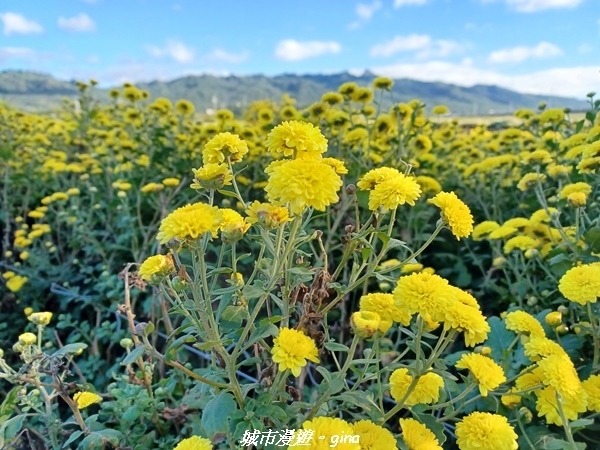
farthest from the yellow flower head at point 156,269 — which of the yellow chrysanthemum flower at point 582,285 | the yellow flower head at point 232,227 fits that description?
the yellow chrysanthemum flower at point 582,285

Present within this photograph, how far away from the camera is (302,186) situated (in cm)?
72

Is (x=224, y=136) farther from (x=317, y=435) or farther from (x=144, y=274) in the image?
(x=317, y=435)

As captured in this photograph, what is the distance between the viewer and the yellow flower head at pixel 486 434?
85cm

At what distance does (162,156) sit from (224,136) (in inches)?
79.7

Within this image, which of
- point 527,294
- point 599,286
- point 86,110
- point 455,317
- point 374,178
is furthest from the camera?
point 86,110

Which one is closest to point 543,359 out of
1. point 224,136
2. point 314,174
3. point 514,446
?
point 514,446

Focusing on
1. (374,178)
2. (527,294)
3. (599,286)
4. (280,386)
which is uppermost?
(374,178)

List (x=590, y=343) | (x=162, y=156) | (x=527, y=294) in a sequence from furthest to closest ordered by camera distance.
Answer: (x=162, y=156), (x=527, y=294), (x=590, y=343)

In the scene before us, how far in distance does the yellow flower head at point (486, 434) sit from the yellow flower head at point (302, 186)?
1.79ft

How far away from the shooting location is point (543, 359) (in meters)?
0.98

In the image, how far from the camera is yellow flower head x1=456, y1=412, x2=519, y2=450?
85 centimetres

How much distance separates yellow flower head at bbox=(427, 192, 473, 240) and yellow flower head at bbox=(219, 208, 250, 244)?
0.39 m

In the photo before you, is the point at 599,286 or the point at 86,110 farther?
the point at 86,110

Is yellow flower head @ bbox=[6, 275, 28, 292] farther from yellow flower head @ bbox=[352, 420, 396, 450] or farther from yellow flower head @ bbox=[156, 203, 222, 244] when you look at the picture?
yellow flower head @ bbox=[352, 420, 396, 450]
